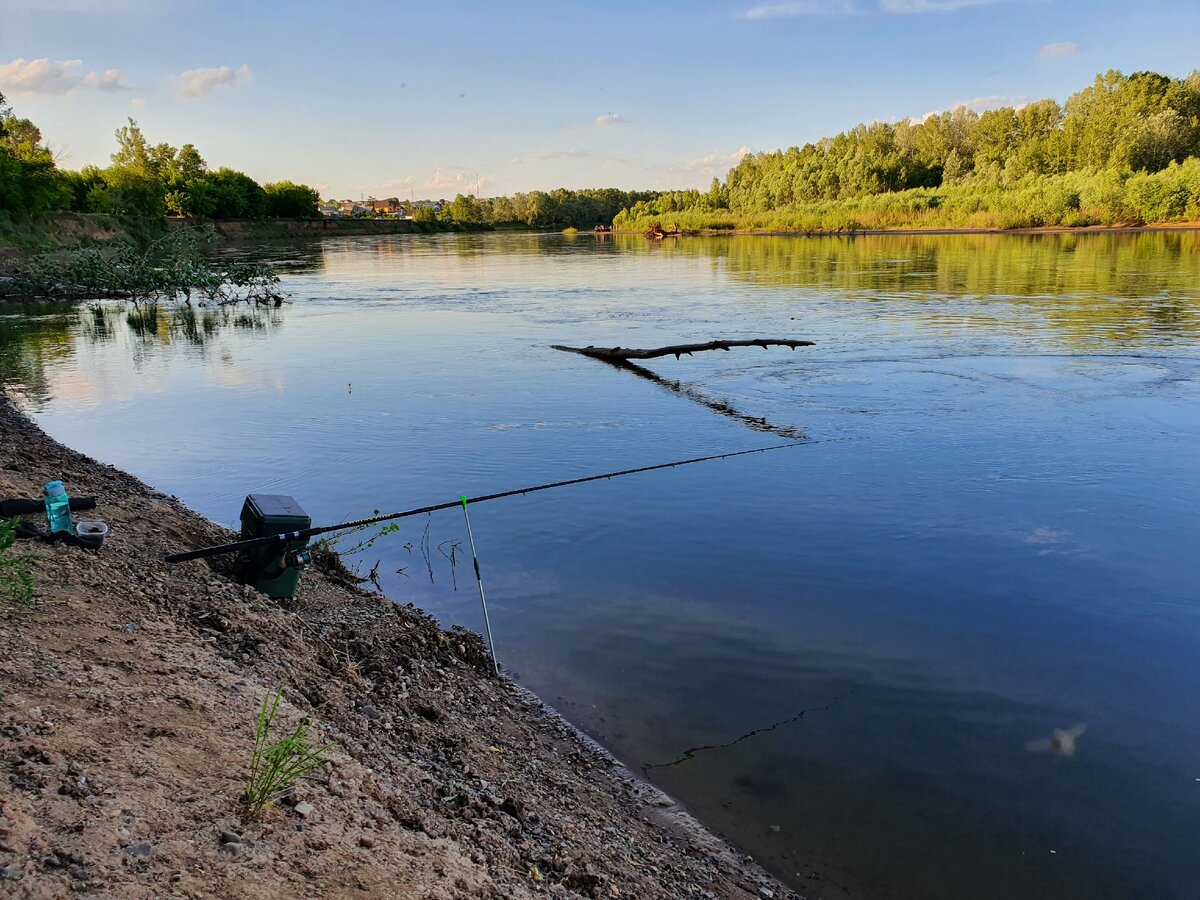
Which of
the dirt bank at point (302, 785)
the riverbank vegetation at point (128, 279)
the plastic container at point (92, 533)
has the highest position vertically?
the riverbank vegetation at point (128, 279)

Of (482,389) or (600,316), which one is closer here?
(482,389)

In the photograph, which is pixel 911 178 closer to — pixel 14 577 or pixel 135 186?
pixel 135 186

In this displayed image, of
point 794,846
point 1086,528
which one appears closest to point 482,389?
point 1086,528

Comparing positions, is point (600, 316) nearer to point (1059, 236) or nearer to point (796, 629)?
point (796, 629)

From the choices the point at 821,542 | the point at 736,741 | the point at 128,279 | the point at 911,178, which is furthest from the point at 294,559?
the point at 911,178

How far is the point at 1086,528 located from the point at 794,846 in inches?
273

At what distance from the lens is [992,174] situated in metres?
103

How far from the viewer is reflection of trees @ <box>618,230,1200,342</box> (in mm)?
26781

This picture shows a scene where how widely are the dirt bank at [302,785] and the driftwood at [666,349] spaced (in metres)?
14.1

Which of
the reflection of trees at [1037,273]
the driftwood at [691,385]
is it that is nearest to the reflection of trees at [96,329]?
the driftwood at [691,385]

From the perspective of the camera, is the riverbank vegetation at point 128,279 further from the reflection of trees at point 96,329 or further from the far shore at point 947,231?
the far shore at point 947,231

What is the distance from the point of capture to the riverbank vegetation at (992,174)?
8156cm

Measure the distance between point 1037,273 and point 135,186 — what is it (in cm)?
9217

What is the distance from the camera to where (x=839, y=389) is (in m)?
17.9
